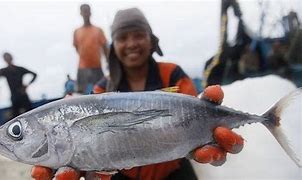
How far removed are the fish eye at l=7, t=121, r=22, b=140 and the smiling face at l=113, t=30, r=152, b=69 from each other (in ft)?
Result: 1.14

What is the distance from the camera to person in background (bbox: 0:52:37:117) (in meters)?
1.75

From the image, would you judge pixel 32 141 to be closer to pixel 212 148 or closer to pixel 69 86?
pixel 212 148

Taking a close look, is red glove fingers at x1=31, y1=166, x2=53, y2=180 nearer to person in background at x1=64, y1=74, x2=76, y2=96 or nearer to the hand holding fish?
the hand holding fish

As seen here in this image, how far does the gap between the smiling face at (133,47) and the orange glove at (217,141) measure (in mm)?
236

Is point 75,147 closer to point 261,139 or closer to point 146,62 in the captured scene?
point 146,62

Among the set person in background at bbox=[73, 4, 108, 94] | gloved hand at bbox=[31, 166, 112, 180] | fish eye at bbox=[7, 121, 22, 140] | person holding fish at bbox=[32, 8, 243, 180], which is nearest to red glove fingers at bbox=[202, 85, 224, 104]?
person holding fish at bbox=[32, 8, 243, 180]

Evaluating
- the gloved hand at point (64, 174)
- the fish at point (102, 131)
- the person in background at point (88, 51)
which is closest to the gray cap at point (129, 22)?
the fish at point (102, 131)

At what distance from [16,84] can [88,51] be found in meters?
0.31

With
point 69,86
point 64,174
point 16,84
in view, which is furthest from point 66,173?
point 16,84

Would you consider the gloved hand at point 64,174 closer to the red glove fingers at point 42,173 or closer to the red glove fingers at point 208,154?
the red glove fingers at point 42,173

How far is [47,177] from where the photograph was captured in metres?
0.99

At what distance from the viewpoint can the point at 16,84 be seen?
1.87 meters

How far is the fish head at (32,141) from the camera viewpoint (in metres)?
0.91

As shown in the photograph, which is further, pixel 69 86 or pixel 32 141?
pixel 69 86
